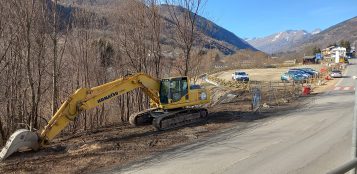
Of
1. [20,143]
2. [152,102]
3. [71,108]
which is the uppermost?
[71,108]

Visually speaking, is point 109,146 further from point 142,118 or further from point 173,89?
point 173,89

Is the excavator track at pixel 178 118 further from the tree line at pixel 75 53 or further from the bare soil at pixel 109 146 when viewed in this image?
the tree line at pixel 75 53

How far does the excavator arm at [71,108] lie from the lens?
43.3 ft

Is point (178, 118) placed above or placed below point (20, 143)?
below

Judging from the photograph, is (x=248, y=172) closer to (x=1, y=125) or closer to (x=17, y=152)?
(x=17, y=152)

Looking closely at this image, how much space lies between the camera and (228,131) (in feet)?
56.7

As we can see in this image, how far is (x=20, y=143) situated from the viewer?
43.8 ft

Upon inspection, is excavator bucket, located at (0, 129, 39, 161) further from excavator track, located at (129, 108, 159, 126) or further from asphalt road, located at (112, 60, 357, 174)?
excavator track, located at (129, 108, 159, 126)

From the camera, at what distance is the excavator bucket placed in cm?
1298

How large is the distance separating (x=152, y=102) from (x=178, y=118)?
6.70ft

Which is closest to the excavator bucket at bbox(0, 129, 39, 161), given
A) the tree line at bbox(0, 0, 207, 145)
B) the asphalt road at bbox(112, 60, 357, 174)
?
the tree line at bbox(0, 0, 207, 145)

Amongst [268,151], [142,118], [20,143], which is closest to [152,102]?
[142,118]

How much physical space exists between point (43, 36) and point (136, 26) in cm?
789

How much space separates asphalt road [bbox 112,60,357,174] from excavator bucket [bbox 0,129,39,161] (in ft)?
13.4
